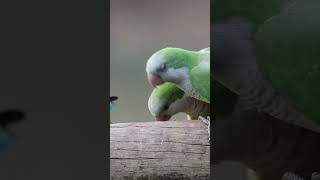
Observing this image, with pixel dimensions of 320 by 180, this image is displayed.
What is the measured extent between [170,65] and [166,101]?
0.08 metres

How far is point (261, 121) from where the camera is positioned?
26.3 inches

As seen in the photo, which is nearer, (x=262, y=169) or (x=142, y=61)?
(x=262, y=169)

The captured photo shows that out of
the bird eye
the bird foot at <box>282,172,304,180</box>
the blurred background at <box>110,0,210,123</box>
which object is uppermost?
the blurred background at <box>110,0,210,123</box>

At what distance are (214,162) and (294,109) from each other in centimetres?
16

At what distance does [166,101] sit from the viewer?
2.88 ft

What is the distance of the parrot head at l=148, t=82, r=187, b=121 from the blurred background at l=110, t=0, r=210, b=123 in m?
0.06

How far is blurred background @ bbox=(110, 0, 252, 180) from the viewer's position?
0.76 m

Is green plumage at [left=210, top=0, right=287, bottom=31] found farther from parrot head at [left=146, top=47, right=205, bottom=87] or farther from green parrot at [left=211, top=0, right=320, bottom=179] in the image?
parrot head at [left=146, top=47, right=205, bottom=87]

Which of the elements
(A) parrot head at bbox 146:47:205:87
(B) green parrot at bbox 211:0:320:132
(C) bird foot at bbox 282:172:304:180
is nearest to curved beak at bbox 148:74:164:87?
(A) parrot head at bbox 146:47:205:87
